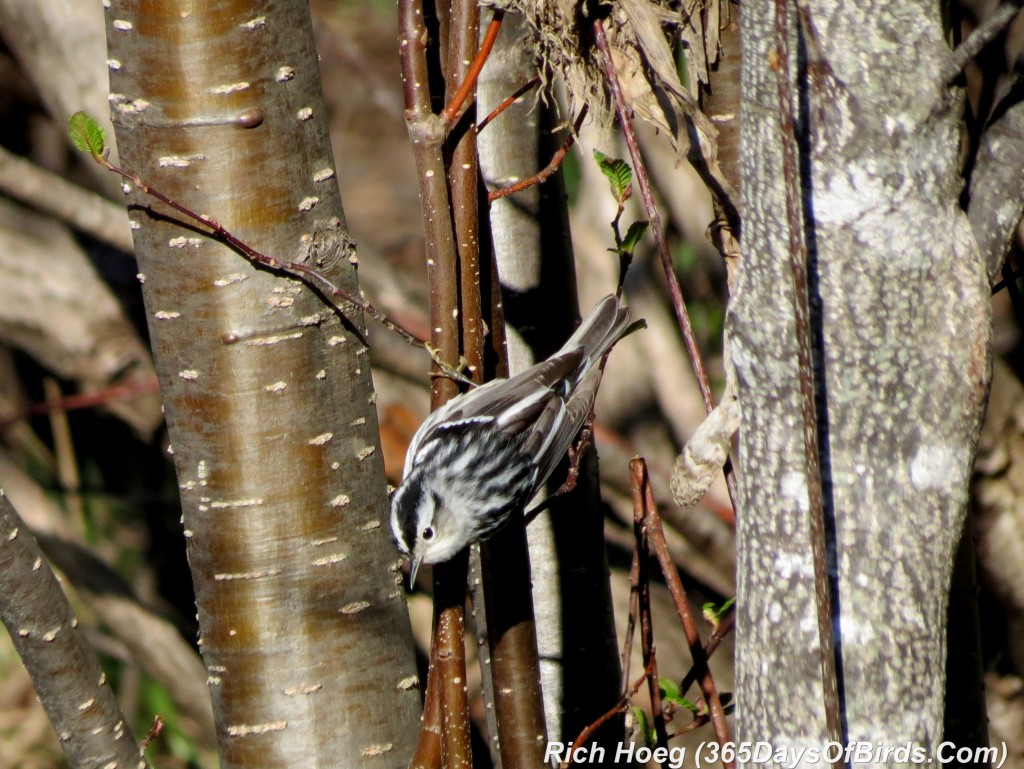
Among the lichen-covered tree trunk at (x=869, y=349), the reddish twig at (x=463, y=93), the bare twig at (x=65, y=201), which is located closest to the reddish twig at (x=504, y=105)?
the reddish twig at (x=463, y=93)

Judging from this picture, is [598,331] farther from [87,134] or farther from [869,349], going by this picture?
[869,349]

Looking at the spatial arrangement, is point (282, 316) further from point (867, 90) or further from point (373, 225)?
point (373, 225)

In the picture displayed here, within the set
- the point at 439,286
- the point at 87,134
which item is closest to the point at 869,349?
the point at 439,286

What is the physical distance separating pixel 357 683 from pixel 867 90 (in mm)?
1214

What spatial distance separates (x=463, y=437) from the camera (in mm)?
2775

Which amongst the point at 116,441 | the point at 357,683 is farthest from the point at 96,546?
the point at 357,683

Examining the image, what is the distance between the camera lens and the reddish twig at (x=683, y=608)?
5.77 feet

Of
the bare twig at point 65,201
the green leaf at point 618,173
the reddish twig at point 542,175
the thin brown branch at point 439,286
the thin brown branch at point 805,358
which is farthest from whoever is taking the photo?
the bare twig at point 65,201

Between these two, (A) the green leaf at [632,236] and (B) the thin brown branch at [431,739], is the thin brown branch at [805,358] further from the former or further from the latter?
(A) the green leaf at [632,236]

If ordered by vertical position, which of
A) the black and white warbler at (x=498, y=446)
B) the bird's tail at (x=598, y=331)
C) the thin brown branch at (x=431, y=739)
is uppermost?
the bird's tail at (x=598, y=331)

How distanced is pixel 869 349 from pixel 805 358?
4.9 inches

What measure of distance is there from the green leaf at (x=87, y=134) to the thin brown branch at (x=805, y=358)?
45.5 inches

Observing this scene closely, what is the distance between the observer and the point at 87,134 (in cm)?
178

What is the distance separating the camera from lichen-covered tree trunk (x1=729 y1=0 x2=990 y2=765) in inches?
47.5
